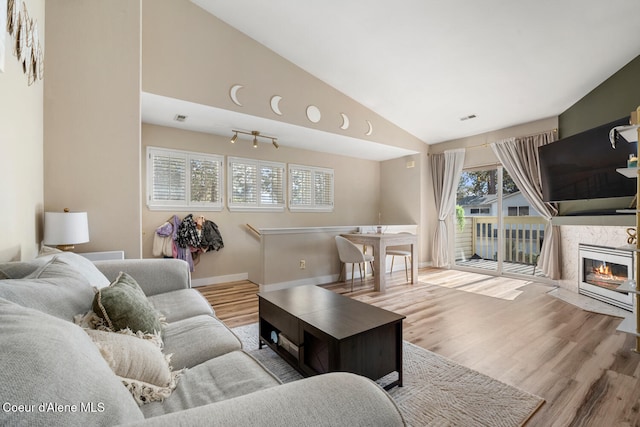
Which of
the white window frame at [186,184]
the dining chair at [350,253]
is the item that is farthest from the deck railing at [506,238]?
the white window frame at [186,184]

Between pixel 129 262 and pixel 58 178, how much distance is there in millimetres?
1166

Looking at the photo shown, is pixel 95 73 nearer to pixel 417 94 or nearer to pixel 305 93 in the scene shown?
pixel 305 93

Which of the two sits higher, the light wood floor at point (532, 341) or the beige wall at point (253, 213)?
the beige wall at point (253, 213)

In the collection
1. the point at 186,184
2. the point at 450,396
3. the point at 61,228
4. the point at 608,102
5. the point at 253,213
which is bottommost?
the point at 450,396

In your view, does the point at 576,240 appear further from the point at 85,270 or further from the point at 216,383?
the point at 85,270

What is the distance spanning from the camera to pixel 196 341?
1438mm

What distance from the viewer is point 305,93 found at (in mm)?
4195

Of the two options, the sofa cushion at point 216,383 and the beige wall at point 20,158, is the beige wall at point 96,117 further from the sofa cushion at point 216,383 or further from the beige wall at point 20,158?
the sofa cushion at point 216,383

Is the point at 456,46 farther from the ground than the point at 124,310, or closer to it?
farther from the ground

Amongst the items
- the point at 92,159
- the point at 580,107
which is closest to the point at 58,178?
the point at 92,159

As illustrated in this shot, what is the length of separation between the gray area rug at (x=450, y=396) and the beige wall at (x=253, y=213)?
2.49 meters

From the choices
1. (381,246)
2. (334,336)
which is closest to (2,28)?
(334,336)

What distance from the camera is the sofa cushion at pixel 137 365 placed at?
3.12 feet

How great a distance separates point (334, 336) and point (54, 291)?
1227 mm
